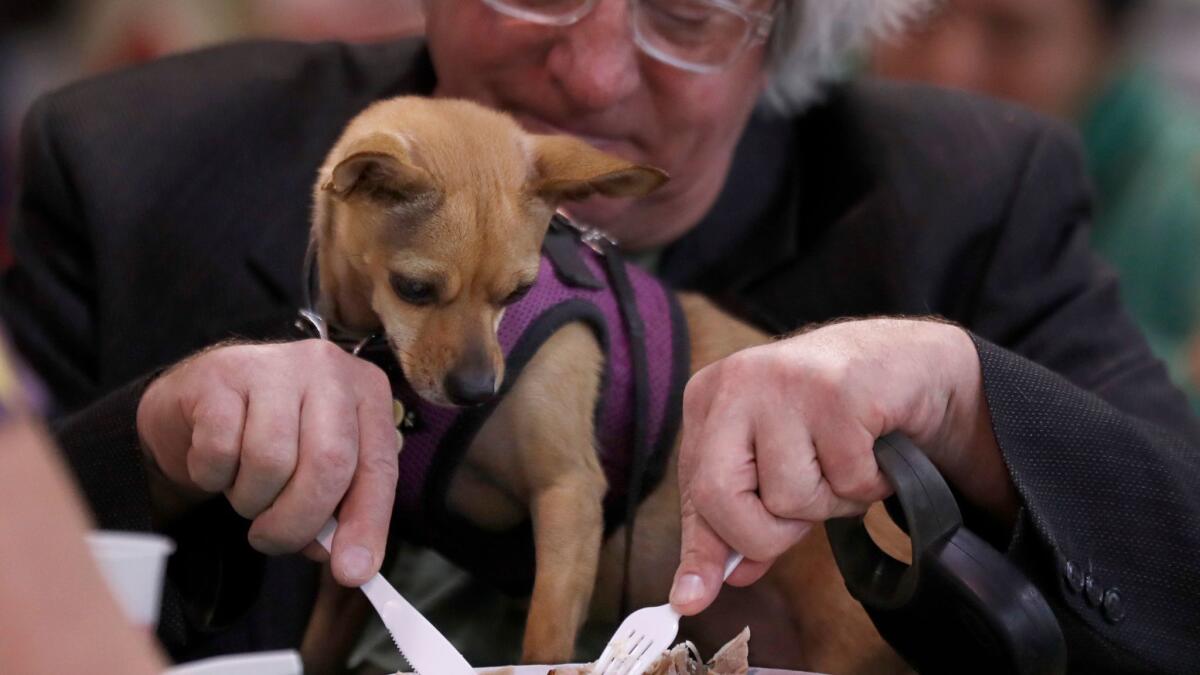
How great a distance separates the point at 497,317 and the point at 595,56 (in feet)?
1.00

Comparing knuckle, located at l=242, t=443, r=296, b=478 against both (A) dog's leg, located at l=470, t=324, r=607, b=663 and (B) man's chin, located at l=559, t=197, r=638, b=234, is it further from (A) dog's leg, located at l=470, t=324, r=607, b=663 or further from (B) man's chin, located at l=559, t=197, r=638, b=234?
(B) man's chin, located at l=559, t=197, r=638, b=234

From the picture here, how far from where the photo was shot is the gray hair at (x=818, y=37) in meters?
1.37

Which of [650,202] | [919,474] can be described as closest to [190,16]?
[650,202]

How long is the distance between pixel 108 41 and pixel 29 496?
1681mm

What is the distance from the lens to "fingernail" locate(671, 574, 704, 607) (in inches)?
30.0

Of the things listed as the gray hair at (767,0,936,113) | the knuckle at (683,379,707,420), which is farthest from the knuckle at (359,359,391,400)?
the gray hair at (767,0,936,113)

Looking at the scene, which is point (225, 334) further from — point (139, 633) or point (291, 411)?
point (139, 633)

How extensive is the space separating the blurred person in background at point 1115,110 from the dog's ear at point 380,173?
1.50 metres

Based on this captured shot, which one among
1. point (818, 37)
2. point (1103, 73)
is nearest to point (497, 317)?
point (818, 37)

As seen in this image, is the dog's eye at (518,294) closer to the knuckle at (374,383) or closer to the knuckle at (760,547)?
the knuckle at (374,383)

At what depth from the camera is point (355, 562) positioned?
770mm

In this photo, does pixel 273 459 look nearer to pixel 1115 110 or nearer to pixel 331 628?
pixel 331 628

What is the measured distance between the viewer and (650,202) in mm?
1326

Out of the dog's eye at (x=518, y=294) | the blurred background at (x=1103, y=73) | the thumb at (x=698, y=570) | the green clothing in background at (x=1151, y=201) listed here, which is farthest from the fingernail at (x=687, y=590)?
the green clothing in background at (x=1151, y=201)
